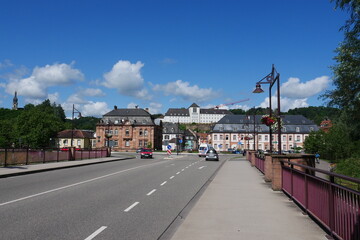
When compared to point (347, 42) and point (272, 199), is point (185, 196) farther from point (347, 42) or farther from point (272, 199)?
point (347, 42)

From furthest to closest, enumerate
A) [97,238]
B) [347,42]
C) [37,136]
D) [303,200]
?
[37,136], [347,42], [303,200], [97,238]

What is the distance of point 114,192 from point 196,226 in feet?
18.8

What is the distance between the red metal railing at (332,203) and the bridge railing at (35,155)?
65.7 ft

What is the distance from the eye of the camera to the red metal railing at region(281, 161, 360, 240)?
464 centimetres

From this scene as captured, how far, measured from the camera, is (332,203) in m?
5.55

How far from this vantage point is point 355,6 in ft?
49.5

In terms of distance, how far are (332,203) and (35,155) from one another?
81.1 ft

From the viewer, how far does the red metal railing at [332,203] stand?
4645mm

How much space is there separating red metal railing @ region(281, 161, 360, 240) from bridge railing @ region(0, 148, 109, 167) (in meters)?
20.0

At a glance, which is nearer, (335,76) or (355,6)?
(355,6)

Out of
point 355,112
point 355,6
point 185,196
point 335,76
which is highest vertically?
point 355,6

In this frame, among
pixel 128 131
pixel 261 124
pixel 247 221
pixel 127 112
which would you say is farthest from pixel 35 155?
pixel 261 124

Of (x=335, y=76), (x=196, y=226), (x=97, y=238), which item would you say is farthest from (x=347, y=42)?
(x=97, y=238)

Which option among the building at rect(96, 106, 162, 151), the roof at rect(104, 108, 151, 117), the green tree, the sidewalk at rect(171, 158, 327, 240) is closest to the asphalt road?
the sidewalk at rect(171, 158, 327, 240)
